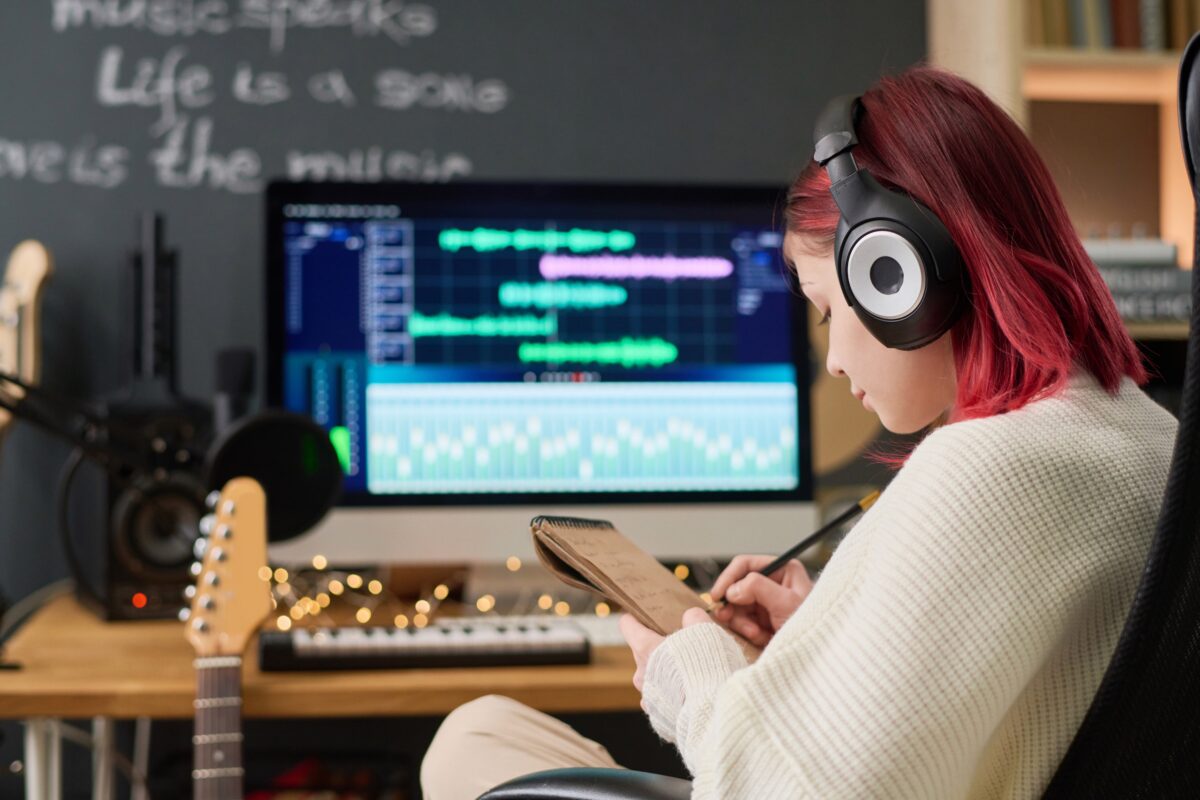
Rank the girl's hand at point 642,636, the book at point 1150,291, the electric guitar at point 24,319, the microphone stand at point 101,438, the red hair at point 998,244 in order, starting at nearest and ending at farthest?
the red hair at point 998,244, the girl's hand at point 642,636, the microphone stand at point 101,438, the electric guitar at point 24,319, the book at point 1150,291

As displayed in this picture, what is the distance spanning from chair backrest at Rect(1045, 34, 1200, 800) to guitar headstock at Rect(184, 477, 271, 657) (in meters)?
0.90

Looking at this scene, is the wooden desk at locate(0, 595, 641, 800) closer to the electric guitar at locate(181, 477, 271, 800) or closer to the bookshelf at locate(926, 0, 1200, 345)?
the electric guitar at locate(181, 477, 271, 800)

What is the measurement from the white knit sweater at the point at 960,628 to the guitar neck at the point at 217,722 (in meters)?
0.69

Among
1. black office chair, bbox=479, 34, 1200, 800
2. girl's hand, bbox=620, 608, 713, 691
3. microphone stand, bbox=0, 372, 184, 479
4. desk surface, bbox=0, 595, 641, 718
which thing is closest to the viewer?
black office chair, bbox=479, 34, 1200, 800

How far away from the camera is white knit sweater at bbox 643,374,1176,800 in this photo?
2.37 feet

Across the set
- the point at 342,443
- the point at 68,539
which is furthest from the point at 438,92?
the point at 68,539

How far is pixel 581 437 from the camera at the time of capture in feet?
5.74

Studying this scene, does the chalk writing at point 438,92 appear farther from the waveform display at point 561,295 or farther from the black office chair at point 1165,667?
the black office chair at point 1165,667

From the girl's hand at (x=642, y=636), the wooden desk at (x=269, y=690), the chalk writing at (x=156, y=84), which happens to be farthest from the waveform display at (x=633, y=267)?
the girl's hand at (x=642, y=636)

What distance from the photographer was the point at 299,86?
81.0 inches

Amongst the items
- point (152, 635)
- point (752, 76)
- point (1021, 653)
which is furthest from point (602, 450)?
point (1021, 653)

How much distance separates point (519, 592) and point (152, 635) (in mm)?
502

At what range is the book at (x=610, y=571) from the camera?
1013 mm

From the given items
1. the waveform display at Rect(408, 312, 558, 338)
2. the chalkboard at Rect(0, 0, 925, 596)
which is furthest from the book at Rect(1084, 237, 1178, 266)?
the waveform display at Rect(408, 312, 558, 338)
